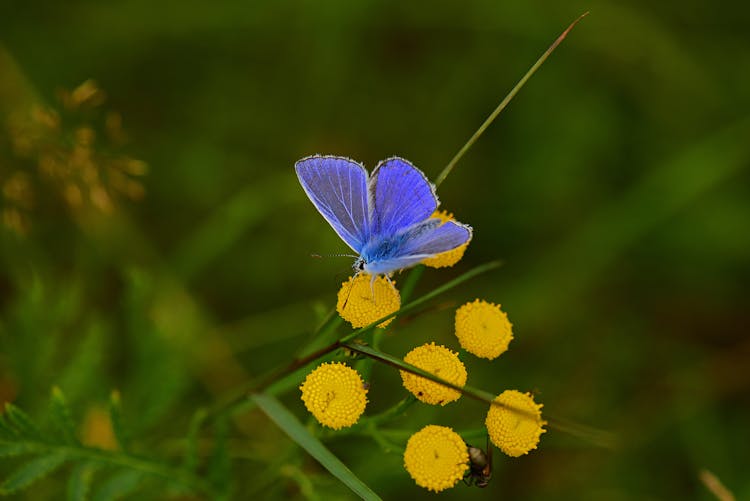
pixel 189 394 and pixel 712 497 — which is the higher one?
pixel 189 394

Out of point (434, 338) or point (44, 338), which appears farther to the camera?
point (434, 338)

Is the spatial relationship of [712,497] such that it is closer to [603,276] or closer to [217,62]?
[603,276]

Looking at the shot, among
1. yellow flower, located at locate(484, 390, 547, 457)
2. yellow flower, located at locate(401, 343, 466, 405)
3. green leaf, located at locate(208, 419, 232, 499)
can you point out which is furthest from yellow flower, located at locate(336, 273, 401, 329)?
green leaf, located at locate(208, 419, 232, 499)

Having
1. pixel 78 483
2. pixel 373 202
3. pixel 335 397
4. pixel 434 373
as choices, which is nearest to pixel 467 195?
pixel 373 202

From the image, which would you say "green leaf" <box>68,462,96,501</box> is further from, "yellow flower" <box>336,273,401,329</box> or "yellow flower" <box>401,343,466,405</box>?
"yellow flower" <box>401,343,466,405</box>

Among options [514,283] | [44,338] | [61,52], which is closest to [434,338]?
[514,283]

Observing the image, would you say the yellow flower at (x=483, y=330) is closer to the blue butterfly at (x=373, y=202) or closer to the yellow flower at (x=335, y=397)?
the blue butterfly at (x=373, y=202)

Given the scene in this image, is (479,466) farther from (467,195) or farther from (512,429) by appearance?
(467,195)
